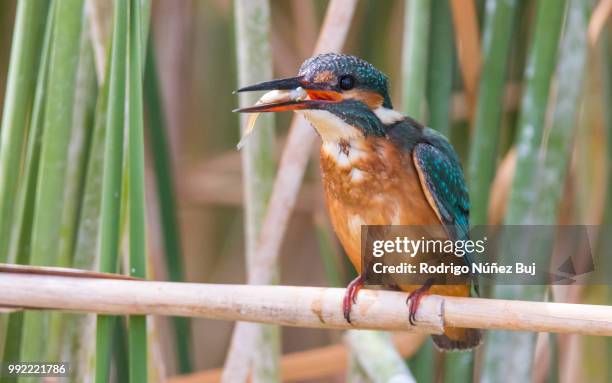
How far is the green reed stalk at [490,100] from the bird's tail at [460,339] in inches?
8.9

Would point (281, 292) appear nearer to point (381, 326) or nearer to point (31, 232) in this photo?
point (381, 326)

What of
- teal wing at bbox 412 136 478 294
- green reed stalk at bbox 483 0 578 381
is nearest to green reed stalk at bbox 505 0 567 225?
green reed stalk at bbox 483 0 578 381

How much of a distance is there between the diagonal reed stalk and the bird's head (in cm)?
19

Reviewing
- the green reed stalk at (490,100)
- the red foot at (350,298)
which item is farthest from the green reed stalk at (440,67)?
the red foot at (350,298)

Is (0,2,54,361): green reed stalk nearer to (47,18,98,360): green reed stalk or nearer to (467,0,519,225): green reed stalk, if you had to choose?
(47,18,98,360): green reed stalk

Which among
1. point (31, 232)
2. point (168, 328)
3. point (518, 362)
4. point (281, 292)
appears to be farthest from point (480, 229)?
point (168, 328)

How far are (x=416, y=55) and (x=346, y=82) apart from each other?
21cm

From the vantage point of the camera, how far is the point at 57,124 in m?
1.39

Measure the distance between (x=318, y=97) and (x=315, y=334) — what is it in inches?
61.4

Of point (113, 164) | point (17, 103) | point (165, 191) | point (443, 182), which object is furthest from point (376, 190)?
point (165, 191)

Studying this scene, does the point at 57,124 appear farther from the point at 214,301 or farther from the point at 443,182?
the point at 443,182

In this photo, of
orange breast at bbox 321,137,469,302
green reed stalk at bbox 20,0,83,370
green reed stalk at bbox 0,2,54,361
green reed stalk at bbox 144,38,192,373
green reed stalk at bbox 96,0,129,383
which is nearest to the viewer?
green reed stalk at bbox 96,0,129,383

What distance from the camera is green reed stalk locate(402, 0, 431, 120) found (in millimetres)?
1660

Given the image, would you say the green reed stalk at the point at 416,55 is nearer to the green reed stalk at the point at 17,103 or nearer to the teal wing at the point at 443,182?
the teal wing at the point at 443,182
